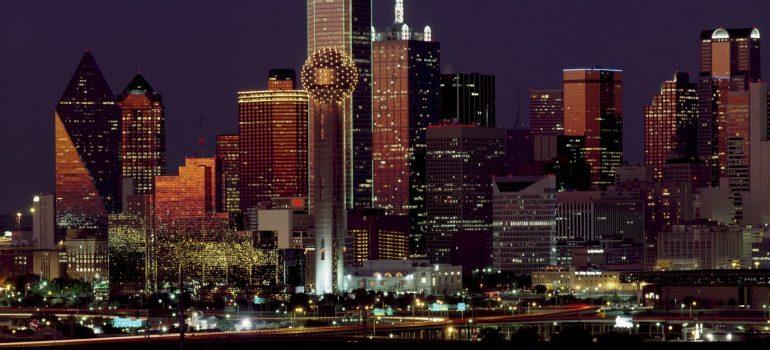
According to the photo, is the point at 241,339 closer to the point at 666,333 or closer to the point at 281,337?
the point at 281,337

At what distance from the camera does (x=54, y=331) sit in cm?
18275

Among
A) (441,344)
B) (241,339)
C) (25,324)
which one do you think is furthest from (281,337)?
(25,324)

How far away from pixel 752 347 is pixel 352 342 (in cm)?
3022

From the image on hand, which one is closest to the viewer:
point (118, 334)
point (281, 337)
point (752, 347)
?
point (752, 347)

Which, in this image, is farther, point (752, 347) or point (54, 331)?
point (54, 331)

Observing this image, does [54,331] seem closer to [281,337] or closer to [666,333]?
[281,337]

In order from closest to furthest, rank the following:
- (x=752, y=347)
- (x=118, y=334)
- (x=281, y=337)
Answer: (x=752, y=347) < (x=281, y=337) < (x=118, y=334)

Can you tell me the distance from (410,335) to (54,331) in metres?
A: 30.7

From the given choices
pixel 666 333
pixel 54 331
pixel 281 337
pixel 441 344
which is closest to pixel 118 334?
pixel 54 331

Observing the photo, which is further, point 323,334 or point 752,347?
point 323,334

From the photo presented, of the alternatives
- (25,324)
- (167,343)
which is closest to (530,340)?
(167,343)

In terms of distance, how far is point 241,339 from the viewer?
173m

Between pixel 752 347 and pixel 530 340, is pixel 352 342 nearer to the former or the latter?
pixel 530 340

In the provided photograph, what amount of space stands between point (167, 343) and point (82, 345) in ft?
21.5
